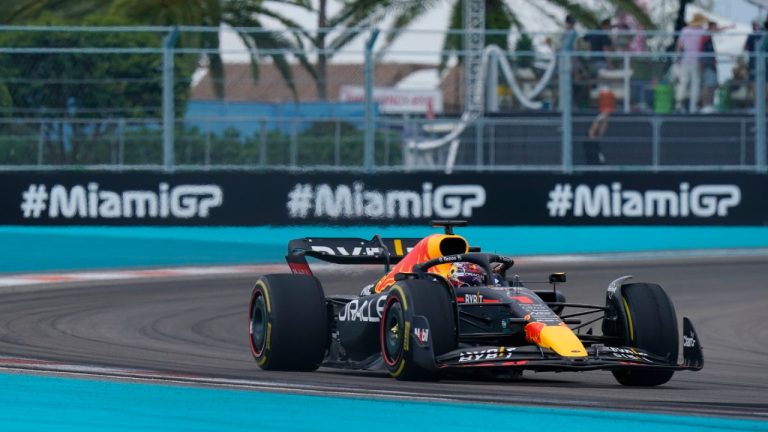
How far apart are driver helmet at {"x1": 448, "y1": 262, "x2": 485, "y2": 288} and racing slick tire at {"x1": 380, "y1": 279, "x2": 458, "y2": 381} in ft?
1.51

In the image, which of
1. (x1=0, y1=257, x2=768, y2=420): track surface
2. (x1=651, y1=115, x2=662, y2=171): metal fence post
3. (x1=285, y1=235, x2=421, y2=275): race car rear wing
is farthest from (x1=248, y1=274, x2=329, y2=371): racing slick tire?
(x1=651, y1=115, x2=662, y2=171): metal fence post

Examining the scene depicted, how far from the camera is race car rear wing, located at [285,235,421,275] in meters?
10.8

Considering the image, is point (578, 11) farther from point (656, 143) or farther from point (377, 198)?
point (377, 198)

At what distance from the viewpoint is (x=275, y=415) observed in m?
7.46

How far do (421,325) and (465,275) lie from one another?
A: 90 centimetres

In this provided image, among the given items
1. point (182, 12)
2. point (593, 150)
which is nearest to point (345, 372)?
point (593, 150)

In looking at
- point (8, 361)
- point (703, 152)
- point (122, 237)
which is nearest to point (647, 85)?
point (703, 152)

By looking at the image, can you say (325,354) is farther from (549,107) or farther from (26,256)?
(549,107)

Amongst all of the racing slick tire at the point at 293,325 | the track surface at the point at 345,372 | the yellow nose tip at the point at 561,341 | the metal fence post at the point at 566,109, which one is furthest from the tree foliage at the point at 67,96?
the yellow nose tip at the point at 561,341

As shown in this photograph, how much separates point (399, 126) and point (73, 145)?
4506 mm

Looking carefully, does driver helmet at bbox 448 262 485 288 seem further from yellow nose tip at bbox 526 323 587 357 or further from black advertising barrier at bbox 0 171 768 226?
black advertising barrier at bbox 0 171 768 226

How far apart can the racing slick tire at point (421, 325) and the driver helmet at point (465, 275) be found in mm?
461

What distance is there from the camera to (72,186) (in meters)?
20.7

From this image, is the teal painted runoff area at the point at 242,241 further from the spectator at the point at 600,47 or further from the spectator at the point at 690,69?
the spectator at the point at 600,47
